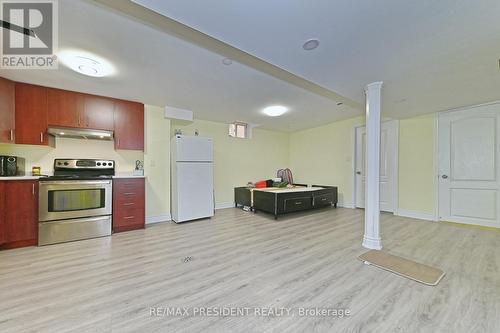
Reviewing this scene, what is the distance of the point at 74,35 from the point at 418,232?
526cm

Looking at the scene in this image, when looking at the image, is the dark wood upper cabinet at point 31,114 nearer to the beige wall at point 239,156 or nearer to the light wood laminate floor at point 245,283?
the light wood laminate floor at point 245,283

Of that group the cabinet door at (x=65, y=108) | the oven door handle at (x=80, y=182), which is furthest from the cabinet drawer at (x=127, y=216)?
the cabinet door at (x=65, y=108)

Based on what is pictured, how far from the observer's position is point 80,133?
10.6ft

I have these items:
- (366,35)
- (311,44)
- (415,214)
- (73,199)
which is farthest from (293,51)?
(415,214)

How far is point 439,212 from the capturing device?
13.3 feet

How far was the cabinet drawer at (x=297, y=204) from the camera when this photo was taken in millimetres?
4238

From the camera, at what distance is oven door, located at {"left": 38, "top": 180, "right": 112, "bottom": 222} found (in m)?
2.75

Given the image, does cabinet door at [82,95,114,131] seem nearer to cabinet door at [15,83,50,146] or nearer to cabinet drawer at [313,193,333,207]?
cabinet door at [15,83,50,146]

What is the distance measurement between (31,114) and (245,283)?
3.75m

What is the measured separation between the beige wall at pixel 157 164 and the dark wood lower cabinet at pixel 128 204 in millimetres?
407

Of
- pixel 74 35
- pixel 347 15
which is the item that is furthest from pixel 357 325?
pixel 74 35

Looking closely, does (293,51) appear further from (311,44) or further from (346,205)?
(346,205)

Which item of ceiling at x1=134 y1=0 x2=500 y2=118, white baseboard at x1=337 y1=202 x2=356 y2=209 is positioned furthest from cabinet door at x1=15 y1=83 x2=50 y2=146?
white baseboard at x1=337 y1=202 x2=356 y2=209

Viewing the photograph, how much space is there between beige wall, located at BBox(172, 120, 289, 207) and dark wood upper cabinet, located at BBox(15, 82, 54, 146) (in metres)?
2.10
